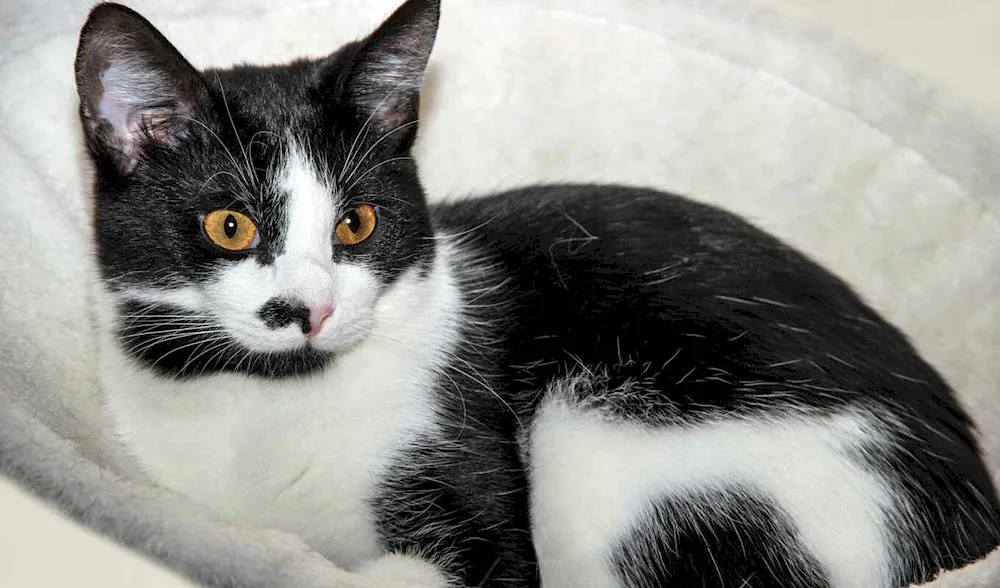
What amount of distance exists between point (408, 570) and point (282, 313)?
37 cm

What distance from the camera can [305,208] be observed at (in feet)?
3.91

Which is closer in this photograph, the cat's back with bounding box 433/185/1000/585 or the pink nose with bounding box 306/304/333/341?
the pink nose with bounding box 306/304/333/341

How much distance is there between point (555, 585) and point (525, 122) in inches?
38.9

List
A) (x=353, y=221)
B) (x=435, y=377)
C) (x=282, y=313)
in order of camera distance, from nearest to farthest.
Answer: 1. (x=282, y=313)
2. (x=353, y=221)
3. (x=435, y=377)

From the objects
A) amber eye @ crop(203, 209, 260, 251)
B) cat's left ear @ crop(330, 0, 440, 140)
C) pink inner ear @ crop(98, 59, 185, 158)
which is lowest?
amber eye @ crop(203, 209, 260, 251)

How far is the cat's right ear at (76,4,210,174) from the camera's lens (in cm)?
113

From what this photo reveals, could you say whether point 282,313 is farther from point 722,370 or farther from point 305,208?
point 722,370

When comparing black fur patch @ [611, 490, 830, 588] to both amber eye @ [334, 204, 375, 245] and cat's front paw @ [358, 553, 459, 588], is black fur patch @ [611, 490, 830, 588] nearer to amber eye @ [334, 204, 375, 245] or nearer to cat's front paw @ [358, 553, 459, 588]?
cat's front paw @ [358, 553, 459, 588]

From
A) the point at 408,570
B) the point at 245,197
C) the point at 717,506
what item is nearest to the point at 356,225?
the point at 245,197

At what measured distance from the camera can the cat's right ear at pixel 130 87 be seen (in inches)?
44.4

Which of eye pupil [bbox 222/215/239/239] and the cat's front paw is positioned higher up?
eye pupil [bbox 222/215/239/239]

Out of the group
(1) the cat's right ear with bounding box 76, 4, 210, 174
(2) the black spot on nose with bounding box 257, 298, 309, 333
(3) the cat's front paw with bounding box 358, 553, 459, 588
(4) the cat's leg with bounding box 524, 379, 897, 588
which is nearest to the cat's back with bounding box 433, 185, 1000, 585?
(4) the cat's leg with bounding box 524, 379, 897, 588

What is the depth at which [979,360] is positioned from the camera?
168cm

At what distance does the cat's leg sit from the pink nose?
0.38 metres
